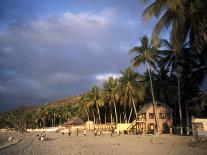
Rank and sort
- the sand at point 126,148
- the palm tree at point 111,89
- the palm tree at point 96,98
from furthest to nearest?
1. the palm tree at point 96,98
2. the palm tree at point 111,89
3. the sand at point 126,148

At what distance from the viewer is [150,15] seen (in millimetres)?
24625

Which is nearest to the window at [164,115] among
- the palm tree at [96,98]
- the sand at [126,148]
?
the sand at [126,148]

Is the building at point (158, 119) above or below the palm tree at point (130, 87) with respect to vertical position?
below

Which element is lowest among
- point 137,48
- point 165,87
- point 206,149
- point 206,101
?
point 206,149

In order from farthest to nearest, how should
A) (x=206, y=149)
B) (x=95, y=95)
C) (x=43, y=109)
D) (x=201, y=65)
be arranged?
1. (x=43, y=109)
2. (x=95, y=95)
3. (x=201, y=65)
4. (x=206, y=149)

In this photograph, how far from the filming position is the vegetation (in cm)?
2445

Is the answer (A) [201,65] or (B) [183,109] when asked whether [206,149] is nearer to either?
(A) [201,65]

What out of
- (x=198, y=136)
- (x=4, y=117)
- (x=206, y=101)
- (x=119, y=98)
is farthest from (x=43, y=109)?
(x=198, y=136)

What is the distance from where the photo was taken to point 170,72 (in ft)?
174

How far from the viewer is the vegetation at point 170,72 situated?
2445 cm

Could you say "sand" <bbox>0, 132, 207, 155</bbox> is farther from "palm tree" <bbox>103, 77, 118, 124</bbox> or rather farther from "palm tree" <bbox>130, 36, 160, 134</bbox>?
"palm tree" <bbox>103, 77, 118, 124</bbox>

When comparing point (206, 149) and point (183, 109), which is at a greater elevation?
point (183, 109)

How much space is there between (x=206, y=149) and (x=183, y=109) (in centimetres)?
3876

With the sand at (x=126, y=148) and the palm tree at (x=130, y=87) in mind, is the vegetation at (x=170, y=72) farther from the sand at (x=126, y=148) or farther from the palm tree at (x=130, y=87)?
the sand at (x=126, y=148)
